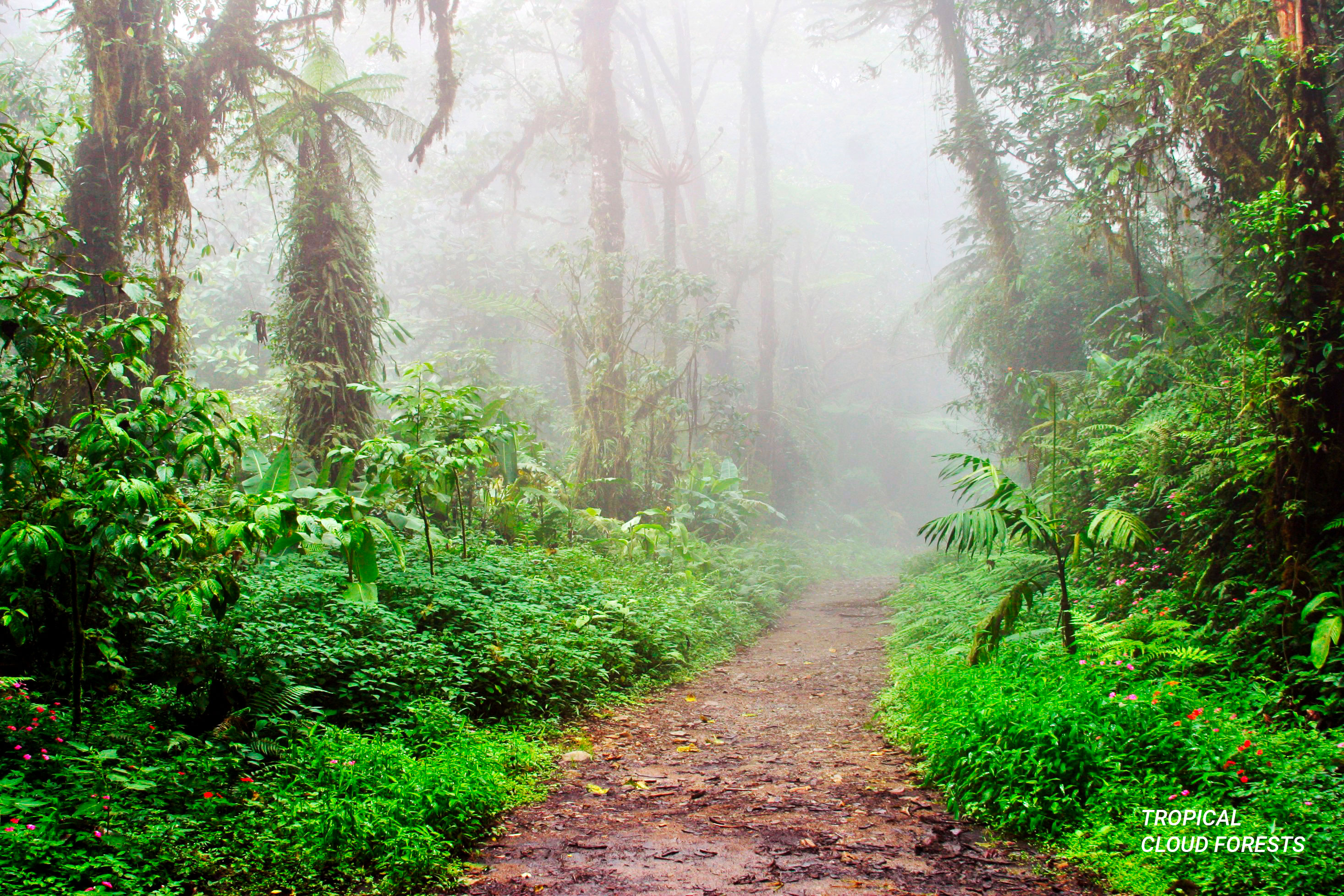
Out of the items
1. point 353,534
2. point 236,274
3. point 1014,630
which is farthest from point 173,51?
point 236,274

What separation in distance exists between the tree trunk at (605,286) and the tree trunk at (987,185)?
5709 mm

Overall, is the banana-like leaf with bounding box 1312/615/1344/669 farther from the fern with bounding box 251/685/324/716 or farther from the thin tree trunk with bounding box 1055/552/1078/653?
the fern with bounding box 251/685/324/716

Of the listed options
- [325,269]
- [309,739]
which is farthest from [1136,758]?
[325,269]

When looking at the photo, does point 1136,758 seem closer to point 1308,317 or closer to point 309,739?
point 1308,317

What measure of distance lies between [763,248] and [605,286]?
10630 millimetres

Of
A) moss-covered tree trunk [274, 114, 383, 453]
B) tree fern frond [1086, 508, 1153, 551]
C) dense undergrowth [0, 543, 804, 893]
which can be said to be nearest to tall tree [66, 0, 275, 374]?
moss-covered tree trunk [274, 114, 383, 453]

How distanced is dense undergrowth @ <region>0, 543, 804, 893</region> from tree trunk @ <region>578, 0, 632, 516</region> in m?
5.23

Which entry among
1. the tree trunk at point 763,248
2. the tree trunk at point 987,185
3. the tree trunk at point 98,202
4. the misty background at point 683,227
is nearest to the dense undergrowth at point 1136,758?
the tree trunk at point 98,202

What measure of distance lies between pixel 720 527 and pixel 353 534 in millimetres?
10016

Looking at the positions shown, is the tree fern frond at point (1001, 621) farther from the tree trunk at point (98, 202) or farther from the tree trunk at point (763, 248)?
the tree trunk at point (763, 248)

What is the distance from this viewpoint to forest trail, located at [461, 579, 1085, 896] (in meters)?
2.72

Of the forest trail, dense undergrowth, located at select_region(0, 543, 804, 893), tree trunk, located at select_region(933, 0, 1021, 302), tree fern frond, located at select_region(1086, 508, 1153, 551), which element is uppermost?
tree trunk, located at select_region(933, 0, 1021, 302)

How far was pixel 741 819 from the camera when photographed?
10.8 feet

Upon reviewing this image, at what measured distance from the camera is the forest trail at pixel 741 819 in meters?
2.72
